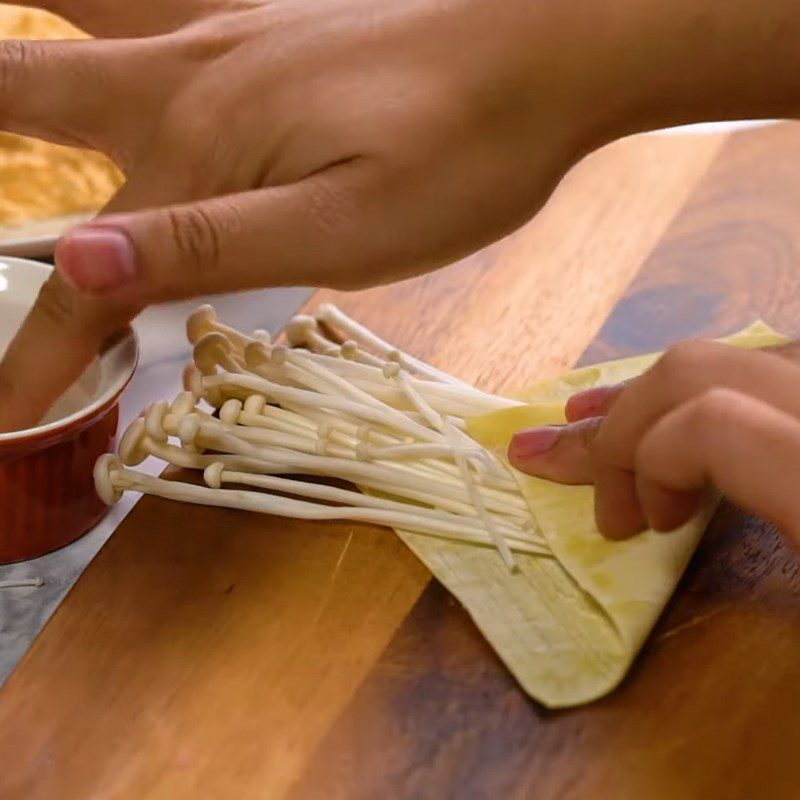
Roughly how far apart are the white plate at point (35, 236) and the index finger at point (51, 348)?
0.69ft

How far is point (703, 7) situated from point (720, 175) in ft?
1.58

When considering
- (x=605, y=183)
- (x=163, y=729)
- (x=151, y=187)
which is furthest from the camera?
(x=605, y=183)

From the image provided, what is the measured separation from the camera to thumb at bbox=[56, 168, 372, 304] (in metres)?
0.68

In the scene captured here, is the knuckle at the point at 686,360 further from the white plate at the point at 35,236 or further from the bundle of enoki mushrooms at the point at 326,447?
the white plate at the point at 35,236

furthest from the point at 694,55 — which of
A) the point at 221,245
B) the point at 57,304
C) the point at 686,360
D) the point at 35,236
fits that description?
the point at 35,236

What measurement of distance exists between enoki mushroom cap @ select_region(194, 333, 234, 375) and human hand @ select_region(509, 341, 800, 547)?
0.90 ft

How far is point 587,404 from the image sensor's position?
845 millimetres

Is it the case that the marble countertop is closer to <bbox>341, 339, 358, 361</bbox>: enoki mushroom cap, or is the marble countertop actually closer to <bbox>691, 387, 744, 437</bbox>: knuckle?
<bbox>341, 339, 358, 361</bbox>: enoki mushroom cap

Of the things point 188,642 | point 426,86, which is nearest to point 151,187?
point 426,86

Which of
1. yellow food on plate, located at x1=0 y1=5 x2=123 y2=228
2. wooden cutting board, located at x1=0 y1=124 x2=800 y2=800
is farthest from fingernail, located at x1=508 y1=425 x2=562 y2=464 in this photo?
yellow food on plate, located at x1=0 y1=5 x2=123 y2=228

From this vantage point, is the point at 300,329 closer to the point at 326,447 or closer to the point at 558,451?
the point at 326,447

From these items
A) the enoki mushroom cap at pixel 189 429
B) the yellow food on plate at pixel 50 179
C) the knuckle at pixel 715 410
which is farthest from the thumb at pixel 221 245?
the yellow food on plate at pixel 50 179

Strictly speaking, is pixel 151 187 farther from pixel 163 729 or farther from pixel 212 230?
pixel 163 729

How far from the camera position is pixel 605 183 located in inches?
47.1
